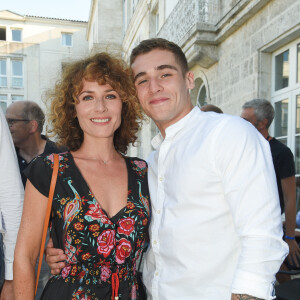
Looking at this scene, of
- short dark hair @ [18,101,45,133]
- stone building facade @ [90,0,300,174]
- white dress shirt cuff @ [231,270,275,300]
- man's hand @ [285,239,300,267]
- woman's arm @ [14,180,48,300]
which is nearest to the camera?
white dress shirt cuff @ [231,270,275,300]

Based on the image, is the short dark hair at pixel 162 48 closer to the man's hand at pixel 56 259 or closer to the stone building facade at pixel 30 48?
the man's hand at pixel 56 259

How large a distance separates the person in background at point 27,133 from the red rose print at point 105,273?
2.03m

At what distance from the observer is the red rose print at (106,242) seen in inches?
68.7

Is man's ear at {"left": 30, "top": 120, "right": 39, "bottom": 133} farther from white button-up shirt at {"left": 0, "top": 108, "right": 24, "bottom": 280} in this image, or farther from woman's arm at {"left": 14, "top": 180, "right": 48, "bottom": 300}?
woman's arm at {"left": 14, "top": 180, "right": 48, "bottom": 300}

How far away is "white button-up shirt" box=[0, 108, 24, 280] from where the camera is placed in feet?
6.21

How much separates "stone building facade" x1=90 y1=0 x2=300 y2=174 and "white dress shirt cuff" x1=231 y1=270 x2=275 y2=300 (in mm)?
4370

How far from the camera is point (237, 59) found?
6.51 metres

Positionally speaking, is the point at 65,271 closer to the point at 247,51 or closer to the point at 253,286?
the point at 253,286

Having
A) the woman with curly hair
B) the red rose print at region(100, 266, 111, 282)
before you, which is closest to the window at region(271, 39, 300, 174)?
the woman with curly hair

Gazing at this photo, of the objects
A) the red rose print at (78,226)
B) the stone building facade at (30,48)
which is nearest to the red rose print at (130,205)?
the red rose print at (78,226)

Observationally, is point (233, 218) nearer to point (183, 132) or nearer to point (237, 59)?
point (183, 132)

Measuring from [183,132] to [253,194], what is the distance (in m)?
0.61

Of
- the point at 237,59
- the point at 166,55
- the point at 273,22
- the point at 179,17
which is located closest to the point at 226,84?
the point at 237,59

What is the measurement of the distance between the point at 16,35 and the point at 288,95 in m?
35.5
